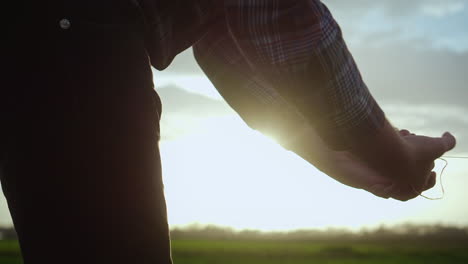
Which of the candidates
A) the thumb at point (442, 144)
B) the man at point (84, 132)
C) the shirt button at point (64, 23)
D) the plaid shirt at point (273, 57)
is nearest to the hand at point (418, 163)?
the thumb at point (442, 144)

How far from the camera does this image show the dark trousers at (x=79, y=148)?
3.38 feet

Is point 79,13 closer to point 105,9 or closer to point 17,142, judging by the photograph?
point 105,9

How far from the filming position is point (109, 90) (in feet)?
3.44

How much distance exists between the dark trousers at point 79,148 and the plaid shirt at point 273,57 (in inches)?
6.7

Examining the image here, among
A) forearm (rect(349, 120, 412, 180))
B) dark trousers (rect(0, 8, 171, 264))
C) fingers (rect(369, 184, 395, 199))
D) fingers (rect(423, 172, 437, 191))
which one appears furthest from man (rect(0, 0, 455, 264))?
fingers (rect(423, 172, 437, 191))

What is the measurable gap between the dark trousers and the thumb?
1.15 metres

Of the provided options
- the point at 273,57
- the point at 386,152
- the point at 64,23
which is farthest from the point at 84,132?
the point at 386,152

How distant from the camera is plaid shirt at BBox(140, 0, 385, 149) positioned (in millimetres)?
1237

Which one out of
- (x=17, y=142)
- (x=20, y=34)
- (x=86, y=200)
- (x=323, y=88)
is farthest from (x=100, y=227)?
(x=323, y=88)

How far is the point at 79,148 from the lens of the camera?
1.03 m

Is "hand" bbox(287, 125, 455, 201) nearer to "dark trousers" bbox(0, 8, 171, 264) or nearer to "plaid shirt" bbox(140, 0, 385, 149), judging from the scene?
"plaid shirt" bbox(140, 0, 385, 149)

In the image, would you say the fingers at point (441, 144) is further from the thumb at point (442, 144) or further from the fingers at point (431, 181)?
the fingers at point (431, 181)

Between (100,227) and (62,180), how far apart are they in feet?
0.36

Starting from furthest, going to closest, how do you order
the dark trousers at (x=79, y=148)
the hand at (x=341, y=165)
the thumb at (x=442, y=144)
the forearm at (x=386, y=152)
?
the thumb at (x=442, y=144)
the hand at (x=341, y=165)
the forearm at (x=386, y=152)
the dark trousers at (x=79, y=148)
